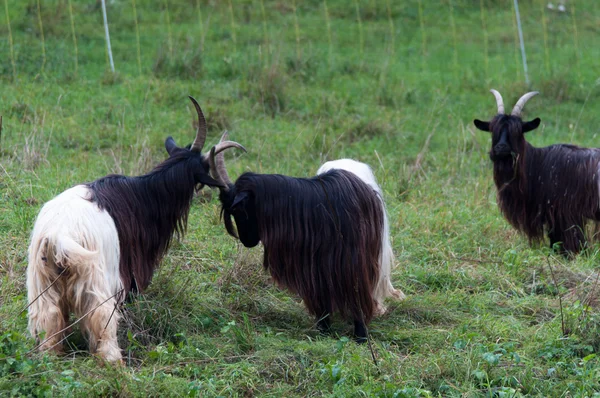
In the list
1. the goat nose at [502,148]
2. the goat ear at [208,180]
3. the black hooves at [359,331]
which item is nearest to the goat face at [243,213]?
the goat ear at [208,180]

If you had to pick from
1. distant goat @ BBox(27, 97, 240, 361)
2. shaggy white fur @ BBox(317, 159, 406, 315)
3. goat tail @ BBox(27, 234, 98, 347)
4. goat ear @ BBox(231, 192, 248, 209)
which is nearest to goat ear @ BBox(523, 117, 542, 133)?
shaggy white fur @ BBox(317, 159, 406, 315)

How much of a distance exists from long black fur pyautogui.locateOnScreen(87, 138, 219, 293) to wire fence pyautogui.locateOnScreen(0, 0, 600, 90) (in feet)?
20.1

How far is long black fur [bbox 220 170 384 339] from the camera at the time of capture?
20.7ft

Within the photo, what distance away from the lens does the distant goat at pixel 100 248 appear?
5.39m

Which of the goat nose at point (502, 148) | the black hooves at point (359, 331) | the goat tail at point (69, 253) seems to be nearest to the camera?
the goat tail at point (69, 253)

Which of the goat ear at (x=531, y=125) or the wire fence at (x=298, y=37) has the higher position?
the wire fence at (x=298, y=37)

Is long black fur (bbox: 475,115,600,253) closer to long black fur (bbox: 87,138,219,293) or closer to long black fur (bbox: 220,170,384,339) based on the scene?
long black fur (bbox: 220,170,384,339)

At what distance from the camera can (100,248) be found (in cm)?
556

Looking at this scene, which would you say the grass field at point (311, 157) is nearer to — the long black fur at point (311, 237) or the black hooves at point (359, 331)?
the black hooves at point (359, 331)

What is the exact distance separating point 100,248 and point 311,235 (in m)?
1.57

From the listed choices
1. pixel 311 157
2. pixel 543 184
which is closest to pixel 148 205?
pixel 311 157

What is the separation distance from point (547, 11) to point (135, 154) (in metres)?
11.1

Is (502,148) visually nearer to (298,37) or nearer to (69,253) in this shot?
(69,253)

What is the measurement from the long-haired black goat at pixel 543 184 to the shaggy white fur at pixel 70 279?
454 cm
